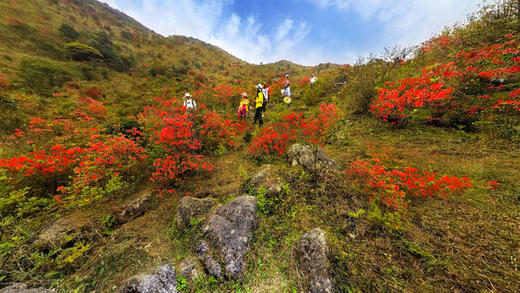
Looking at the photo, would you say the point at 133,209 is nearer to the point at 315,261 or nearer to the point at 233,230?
the point at 233,230

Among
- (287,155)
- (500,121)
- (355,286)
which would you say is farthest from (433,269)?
(500,121)

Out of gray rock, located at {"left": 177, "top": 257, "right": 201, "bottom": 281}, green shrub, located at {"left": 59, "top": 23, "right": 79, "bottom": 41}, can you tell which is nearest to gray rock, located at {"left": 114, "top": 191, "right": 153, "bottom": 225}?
gray rock, located at {"left": 177, "top": 257, "right": 201, "bottom": 281}

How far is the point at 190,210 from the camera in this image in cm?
343

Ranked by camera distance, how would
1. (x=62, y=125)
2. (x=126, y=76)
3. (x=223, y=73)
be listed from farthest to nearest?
1. (x=223, y=73)
2. (x=126, y=76)
3. (x=62, y=125)

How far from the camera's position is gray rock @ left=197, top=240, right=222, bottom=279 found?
2.48 metres

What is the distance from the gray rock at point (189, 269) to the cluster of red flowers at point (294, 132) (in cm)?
364

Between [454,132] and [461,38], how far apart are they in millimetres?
5106

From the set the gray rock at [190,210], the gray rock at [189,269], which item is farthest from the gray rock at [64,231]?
the gray rock at [189,269]

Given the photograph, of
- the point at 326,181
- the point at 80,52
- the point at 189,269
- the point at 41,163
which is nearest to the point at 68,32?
the point at 80,52

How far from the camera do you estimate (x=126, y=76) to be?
600 inches

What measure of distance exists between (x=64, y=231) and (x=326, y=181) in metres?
5.80

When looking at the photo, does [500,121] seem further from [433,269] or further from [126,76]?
[126,76]

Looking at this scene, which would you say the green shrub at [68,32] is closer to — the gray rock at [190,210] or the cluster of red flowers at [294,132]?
the cluster of red flowers at [294,132]

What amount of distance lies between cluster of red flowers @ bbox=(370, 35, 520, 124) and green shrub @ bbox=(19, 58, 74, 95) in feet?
61.6
